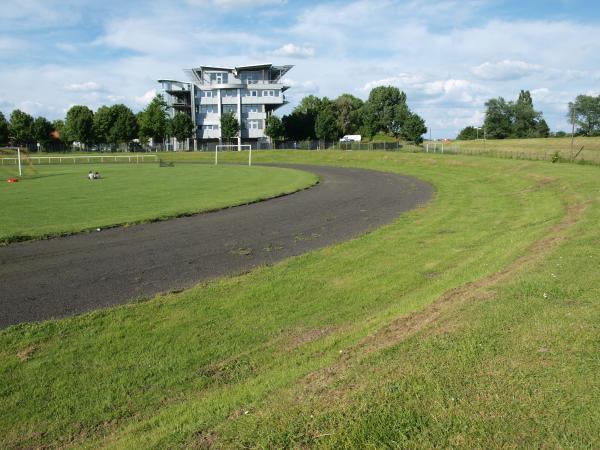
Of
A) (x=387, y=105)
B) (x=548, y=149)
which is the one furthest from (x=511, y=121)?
(x=548, y=149)

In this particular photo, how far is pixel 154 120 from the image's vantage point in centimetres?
10756

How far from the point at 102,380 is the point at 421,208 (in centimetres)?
1882

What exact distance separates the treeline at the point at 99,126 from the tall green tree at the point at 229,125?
7.25 meters

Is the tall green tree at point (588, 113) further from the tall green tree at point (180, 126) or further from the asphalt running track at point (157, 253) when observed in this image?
Answer: the asphalt running track at point (157, 253)

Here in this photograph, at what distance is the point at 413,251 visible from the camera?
559 inches

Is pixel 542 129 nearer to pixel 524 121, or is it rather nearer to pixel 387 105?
pixel 524 121

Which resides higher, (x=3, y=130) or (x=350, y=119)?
(x=350, y=119)

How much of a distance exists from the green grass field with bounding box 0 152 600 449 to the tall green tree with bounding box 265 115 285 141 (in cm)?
9466

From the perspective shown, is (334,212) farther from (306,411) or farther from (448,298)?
(306,411)

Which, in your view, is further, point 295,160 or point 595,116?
point 595,116

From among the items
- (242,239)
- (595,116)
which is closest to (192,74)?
(595,116)

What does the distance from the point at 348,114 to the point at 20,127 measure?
75579 mm

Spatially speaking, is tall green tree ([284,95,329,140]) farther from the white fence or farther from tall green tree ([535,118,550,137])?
tall green tree ([535,118,550,137])

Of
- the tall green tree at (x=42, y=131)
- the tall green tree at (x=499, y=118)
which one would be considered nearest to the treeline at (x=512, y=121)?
the tall green tree at (x=499, y=118)
